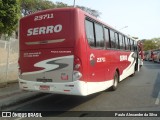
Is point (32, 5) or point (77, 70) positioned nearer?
point (77, 70)

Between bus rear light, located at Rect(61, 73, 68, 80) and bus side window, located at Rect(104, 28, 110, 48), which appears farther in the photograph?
bus side window, located at Rect(104, 28, 110, 48)

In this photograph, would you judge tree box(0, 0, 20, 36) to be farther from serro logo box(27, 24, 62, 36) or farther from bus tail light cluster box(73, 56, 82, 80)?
bus tail light cluster box(73, 56, 82, 80)

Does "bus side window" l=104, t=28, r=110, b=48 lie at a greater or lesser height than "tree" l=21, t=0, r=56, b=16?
lesser

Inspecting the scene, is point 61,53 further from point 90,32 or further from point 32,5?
point 32,5

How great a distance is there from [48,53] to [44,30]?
0.76 metres

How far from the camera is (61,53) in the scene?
27.2 feet

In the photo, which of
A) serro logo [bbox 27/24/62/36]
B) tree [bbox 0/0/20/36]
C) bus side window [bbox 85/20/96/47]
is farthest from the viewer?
tree [bbox 0/0/20/36]

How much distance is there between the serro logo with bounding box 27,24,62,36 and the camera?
8461 mm

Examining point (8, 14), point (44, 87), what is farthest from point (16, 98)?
point (8, 14)

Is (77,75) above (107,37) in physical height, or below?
below

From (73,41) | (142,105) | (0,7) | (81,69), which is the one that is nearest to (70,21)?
(73,41)

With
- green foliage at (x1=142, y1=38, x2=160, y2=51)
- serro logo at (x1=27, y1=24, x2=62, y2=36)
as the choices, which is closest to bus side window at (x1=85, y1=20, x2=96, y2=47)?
Answer: serro logo at (x1=27, y1=24, x2=62, y2=36)

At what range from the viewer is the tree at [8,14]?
16.4 meters

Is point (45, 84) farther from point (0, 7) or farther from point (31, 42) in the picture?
point (0, 7)
